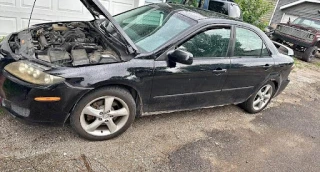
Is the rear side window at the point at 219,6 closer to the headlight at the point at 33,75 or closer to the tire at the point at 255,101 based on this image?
the tire at the point at 255,101

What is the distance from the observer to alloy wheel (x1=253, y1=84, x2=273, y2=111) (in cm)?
437

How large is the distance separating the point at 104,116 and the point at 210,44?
1.64 metres

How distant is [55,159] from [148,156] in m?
0.98

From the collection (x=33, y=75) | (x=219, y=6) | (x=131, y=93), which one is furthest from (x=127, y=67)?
(x=219, y=6)

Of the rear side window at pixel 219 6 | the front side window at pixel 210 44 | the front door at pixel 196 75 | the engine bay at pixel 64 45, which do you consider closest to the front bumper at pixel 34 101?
the engine bay at pixel 64 45

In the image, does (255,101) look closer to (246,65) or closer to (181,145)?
(246,65)

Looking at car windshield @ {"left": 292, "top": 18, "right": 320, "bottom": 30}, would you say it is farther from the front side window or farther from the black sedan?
the front side window

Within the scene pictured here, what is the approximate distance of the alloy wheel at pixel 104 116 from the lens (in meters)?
2.79

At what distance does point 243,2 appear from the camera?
32.6 feet

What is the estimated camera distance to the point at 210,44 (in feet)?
11.1

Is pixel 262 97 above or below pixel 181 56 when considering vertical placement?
below

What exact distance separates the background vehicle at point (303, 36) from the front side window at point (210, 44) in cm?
836

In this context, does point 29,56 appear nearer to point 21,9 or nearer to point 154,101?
point 154,101

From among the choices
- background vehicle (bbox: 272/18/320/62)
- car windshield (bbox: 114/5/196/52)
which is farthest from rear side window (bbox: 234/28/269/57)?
background vehicle (bbox: 272/18/320/62)
